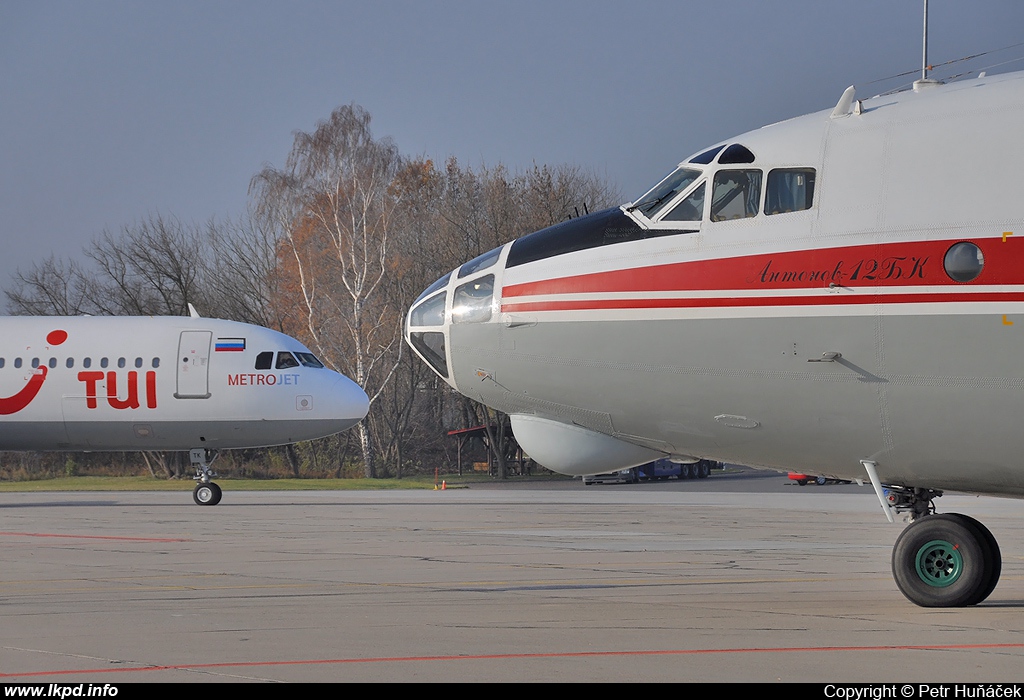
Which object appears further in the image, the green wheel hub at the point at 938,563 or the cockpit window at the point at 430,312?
the cockpit window at the point at 430,312

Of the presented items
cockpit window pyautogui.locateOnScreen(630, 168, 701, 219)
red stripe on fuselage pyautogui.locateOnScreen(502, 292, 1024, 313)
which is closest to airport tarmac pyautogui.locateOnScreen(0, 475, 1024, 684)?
red stripe on fuselage pyautogui.locateOnScreen(502, 292, 1024, 313)

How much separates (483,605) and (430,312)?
2526 millimetres

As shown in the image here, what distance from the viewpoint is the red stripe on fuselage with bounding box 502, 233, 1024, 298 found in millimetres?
8195

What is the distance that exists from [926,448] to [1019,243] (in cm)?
163

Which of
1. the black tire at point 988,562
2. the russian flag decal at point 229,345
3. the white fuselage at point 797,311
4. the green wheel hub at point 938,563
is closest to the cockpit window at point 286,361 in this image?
the russian flag decal at point 229,345

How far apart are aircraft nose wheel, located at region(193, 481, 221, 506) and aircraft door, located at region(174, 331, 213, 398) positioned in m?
2.14

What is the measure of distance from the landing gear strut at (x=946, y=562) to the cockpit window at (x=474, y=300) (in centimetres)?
381

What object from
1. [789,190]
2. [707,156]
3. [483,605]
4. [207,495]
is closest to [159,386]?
[207,495]

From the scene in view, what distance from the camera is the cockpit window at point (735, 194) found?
9086mm

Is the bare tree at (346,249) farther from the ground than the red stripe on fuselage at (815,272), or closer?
farther from the ground

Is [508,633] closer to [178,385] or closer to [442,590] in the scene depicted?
[442,590]

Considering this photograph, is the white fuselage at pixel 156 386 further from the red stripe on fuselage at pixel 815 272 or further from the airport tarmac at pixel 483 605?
the red stripe on fuselage at pixel 815 272

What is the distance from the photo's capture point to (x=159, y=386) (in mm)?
27469

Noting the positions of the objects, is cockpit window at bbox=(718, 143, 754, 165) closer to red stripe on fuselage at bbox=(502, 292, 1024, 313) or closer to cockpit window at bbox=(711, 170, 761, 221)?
cockpit window at bbox=(711, 170, 761, 221)
